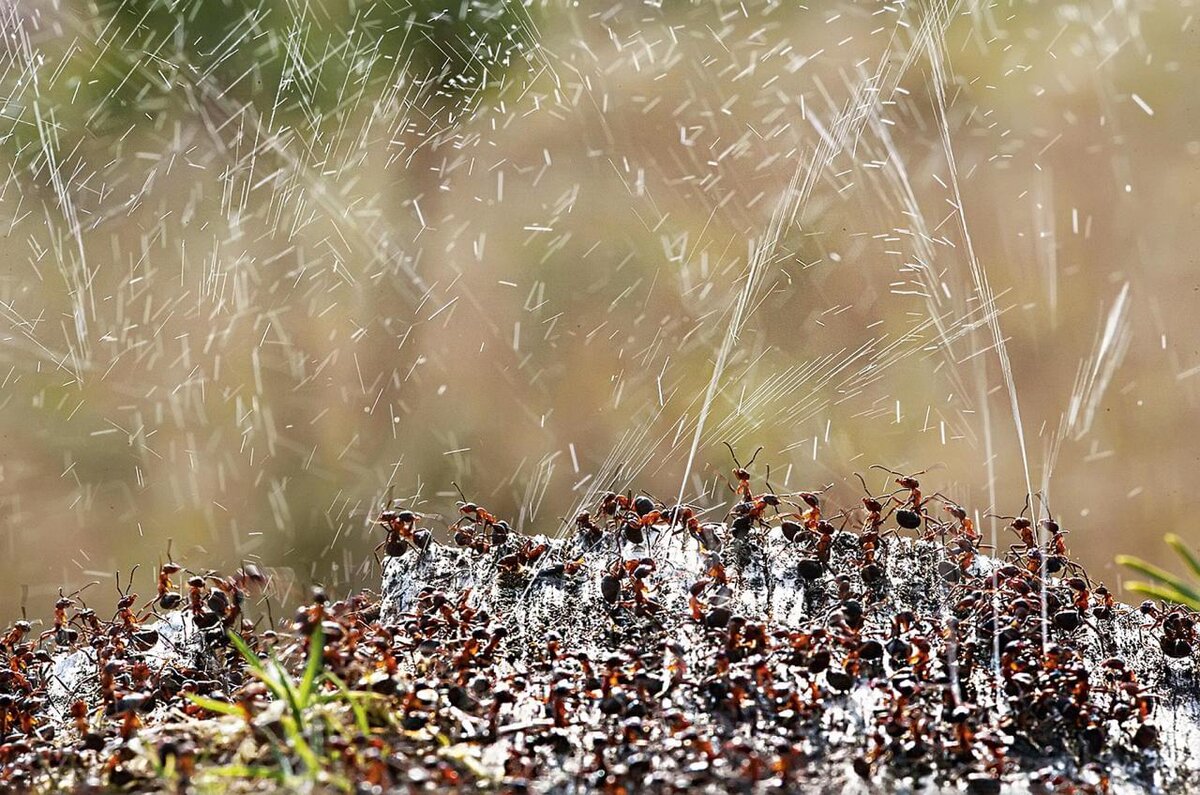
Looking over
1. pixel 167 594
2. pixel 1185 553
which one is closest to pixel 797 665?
pixel 1185 553

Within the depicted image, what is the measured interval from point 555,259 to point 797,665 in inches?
201

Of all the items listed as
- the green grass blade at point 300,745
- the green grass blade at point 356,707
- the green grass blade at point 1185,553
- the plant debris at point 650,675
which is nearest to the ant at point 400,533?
the plant debris at point 650,675

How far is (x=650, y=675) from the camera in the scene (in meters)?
1.52

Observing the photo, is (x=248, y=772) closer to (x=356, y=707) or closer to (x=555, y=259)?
(x=356, y=707)

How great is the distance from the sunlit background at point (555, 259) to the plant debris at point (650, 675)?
13.4 ft

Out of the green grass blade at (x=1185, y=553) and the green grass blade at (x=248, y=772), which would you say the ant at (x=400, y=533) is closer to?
the green grass blade at (x=248, y=772)

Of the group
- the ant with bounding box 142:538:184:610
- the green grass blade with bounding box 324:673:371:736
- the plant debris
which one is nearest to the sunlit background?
the ant with bounding box 142:538:184:610

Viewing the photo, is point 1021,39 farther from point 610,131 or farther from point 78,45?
point 78,45

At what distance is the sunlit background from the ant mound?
4170mm

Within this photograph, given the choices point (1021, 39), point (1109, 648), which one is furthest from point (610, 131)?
point (1109, 648)

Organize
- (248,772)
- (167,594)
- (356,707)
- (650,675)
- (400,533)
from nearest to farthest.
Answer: (248,772), (356,707), (650,675), (167,594), (400,533)

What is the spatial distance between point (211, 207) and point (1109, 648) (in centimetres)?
624

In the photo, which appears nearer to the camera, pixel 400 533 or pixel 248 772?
pixel 248 772

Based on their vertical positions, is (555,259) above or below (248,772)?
above
